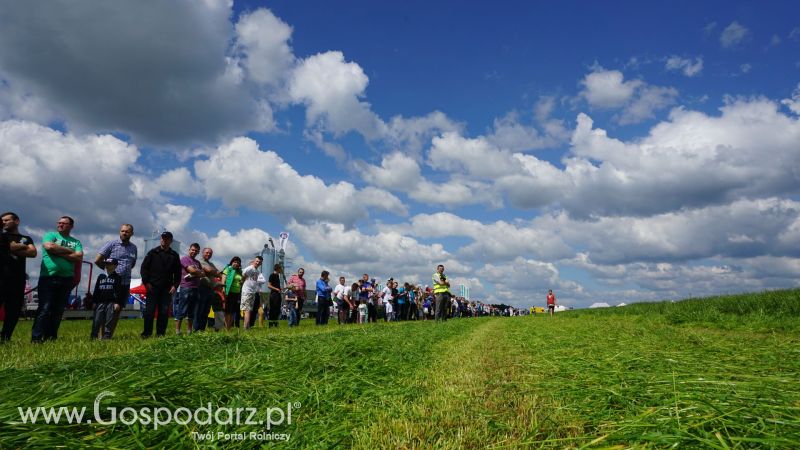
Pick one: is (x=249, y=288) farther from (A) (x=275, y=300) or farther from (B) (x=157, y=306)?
(B) (x=157, y=306)

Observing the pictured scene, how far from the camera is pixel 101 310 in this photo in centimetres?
871

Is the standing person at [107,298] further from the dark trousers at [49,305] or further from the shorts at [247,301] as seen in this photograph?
the shorts at [247,301]

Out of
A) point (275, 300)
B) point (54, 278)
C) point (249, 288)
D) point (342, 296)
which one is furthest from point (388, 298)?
point (54, 278)

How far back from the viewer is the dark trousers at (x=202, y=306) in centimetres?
1071

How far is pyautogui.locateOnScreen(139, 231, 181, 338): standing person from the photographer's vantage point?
9.30 metres

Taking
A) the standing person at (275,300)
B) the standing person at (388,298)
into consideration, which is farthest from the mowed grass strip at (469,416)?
the standing person at (388,298)

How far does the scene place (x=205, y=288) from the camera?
36.0 ft

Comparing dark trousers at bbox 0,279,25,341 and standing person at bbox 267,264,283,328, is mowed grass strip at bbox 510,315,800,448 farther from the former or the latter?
standing person at bbox 267,264,283,328

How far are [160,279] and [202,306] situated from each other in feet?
5.78

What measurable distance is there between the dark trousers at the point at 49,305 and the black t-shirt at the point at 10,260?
0.35 meters

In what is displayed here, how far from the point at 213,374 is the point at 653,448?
337 cm

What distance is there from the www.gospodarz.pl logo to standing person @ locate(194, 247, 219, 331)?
320 inches

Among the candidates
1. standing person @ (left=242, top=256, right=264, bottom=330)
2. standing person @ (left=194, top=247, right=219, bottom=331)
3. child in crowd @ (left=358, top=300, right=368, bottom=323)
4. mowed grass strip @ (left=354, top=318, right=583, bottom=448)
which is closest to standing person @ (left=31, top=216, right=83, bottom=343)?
standing person @ (left=194, top=247, right=219, bottom=331)


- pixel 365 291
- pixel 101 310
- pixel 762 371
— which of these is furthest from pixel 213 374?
pixel 365 291
